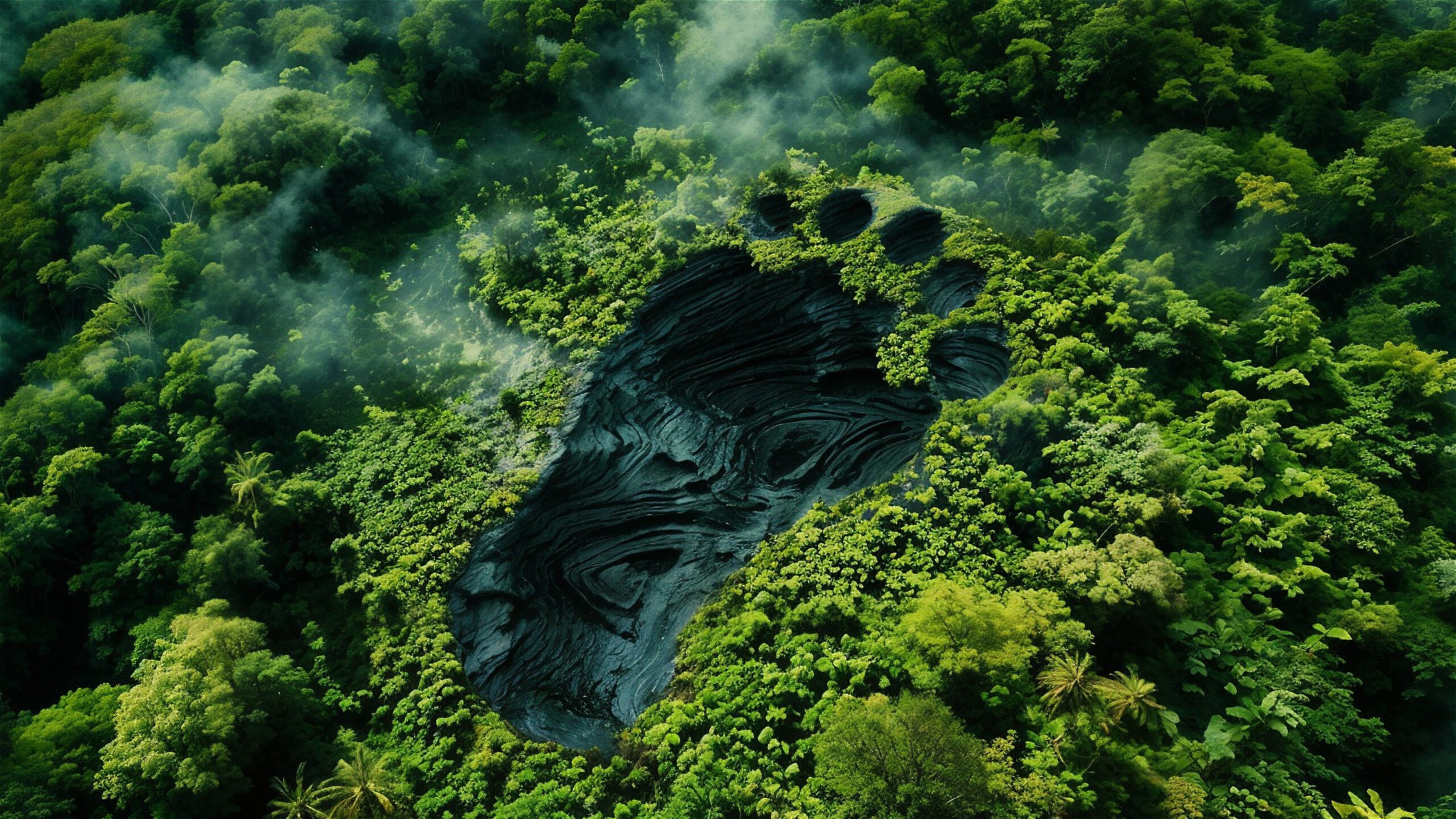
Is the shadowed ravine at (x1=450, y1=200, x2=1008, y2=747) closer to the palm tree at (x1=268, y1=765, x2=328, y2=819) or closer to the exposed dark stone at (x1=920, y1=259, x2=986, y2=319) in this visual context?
the exposed dark stone at (x1=920, y1=259, x2=986, y2=319)

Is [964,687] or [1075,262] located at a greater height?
[1075,262]

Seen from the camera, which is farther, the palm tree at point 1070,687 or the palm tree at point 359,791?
the palm tree at point 359,791

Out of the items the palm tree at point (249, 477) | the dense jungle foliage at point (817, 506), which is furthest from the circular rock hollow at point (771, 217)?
the palm tree at point (249, 477)

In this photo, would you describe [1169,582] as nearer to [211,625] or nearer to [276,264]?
[211,625]

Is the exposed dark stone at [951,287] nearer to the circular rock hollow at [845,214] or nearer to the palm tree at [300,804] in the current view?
the circular rock hollow at [845,214]

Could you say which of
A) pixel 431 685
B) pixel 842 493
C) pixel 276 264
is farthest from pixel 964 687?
pixel 276 264

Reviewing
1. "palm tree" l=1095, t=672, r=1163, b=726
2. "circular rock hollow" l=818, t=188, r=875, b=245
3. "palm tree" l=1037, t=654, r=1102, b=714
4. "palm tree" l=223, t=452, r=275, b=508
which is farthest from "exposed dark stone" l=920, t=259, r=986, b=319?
"palm tree" l=223, t=452, r=275, b=508
